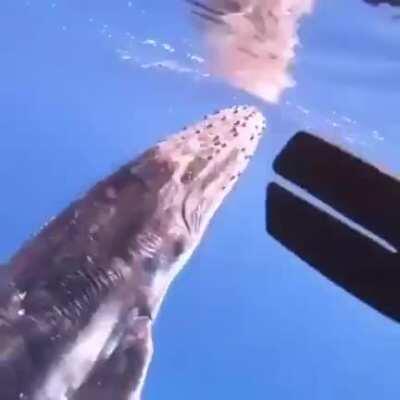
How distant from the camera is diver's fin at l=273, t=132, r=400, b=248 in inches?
34.7

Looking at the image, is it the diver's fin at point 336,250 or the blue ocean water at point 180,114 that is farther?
the blue ocean water at point 180,114

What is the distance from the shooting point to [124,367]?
380cm

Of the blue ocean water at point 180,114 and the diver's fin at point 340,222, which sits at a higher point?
the diver's fin at point 340,222

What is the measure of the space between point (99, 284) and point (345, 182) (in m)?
2.97

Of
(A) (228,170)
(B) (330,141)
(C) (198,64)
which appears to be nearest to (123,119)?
(C) (198,64)

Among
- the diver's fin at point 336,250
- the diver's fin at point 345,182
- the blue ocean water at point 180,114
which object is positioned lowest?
the blue ocean water at point 180,114

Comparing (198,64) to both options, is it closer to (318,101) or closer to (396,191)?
(318,101)

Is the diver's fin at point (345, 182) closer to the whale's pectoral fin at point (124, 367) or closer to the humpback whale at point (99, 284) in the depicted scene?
the humpback whale at point (99, 284)

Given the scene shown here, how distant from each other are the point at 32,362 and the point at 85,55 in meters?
15.7

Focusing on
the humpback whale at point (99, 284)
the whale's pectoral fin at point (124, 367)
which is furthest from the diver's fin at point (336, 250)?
the whale's pectoral fin at point (124, 367)

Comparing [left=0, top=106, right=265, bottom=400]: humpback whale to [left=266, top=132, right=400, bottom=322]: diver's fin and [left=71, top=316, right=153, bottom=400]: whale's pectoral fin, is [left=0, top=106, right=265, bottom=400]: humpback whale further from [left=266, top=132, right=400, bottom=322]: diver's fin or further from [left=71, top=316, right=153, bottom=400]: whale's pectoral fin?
[left=266, top=132, right=400, bottom=322]: diver's fin

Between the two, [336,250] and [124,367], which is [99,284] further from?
[336,250]

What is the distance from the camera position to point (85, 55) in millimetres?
18578

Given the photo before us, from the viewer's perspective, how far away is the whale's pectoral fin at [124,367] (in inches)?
144
